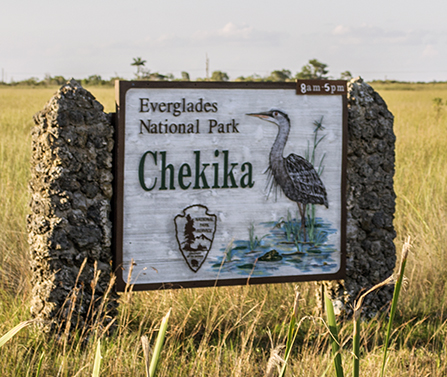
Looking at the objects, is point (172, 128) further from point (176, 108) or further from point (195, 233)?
point (195, 233)

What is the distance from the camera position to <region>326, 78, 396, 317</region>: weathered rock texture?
385cm

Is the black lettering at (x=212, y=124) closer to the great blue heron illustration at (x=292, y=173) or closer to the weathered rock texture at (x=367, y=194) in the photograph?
the great blue heron illustration at (x=292, y=173)

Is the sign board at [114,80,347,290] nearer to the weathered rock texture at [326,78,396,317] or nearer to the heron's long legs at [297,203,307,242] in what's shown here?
the heron's long legs at [297,203,307,242]

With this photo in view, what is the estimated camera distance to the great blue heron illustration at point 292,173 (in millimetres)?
3596

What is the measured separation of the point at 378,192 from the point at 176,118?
164cm

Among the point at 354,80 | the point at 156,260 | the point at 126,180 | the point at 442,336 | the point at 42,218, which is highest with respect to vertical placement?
the point at 354,80

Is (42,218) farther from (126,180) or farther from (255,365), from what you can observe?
(255,365)

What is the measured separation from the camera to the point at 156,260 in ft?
11.3

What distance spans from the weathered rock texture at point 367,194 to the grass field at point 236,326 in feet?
1.16


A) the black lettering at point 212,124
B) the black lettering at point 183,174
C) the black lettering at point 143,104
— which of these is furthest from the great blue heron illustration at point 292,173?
the black lettering at point 143,104

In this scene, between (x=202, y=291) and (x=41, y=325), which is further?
(x=202, y=291)

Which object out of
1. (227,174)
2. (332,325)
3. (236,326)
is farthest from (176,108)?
(332,325)

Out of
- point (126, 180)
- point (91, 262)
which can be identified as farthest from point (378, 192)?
point (91, 262)

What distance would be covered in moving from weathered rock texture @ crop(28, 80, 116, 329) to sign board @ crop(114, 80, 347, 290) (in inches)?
4.3
